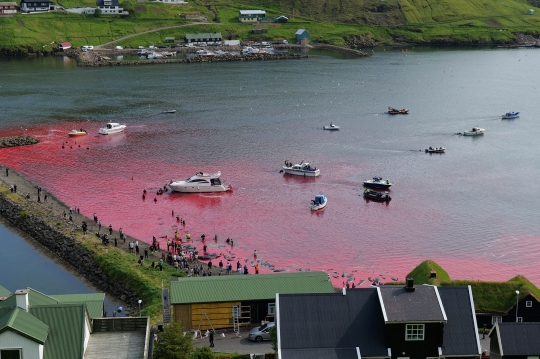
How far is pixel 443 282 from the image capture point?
152 ft

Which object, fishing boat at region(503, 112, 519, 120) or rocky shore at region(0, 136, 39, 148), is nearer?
rocky shore at region(0, 136, 39, 148)

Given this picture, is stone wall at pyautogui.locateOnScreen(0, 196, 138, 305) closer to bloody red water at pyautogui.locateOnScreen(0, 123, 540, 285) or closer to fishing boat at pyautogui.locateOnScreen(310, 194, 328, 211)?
bloody red water at pyautogui.locateOnScreen(0, 123, 540, 285)

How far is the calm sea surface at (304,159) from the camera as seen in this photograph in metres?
65.1

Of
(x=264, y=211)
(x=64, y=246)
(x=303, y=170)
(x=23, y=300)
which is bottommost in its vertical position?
(x=64, y=246)

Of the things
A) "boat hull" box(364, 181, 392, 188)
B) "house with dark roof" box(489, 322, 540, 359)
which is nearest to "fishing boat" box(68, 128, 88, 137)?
"boat hull" box(364, 181, 392, 188)

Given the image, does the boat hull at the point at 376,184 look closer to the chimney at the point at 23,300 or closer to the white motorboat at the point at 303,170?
the white motorboat at the point at 303,170

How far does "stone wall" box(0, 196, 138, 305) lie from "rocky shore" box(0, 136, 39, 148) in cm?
2451

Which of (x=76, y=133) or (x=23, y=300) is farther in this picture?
(x=76, y=133)

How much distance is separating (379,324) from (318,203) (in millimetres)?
38725

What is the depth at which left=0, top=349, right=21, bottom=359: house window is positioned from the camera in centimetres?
3222

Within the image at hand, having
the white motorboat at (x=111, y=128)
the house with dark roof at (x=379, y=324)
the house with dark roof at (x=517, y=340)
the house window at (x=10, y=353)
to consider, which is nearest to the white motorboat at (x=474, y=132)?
the white motorboat at (x=111, y=128)

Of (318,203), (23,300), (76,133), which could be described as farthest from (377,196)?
(23,300)

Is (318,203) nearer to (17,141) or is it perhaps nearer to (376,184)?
(376,184)

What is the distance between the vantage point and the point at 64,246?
2441 inches
